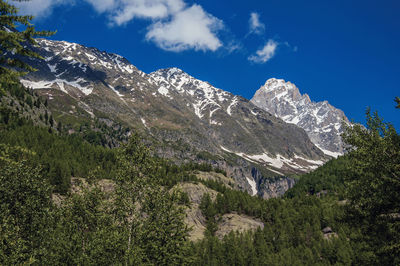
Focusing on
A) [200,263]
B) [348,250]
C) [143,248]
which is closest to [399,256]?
[143,248]

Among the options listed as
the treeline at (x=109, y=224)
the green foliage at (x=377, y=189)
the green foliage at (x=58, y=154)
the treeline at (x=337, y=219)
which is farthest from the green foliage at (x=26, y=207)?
the green foliage at (x=58, y=154)

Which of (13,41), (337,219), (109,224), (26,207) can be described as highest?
(13,41)

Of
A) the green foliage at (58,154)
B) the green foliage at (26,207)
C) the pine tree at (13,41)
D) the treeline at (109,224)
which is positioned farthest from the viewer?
the green foliage at (58,154)

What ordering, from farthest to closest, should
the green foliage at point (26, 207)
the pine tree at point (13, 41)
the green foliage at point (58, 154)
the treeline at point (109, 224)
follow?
the green foliage at point (58, 154)
the green foliage at point (26, 207)
the treeline at point (109, 224)
the pine tree at point (13, 41)

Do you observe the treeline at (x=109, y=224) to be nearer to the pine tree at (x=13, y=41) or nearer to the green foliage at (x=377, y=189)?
the pine tree at (x=13, y=41)

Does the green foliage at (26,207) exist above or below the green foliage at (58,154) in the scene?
below

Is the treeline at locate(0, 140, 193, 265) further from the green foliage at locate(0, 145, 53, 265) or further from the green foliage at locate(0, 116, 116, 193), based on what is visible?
the green foliage at locate(0, 116, 116, 193)

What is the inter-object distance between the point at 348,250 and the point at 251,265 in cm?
3417

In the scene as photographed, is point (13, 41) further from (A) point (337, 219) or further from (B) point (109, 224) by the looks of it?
(A) point (337, 219)

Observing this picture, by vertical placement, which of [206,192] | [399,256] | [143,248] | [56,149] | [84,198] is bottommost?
[143,248]

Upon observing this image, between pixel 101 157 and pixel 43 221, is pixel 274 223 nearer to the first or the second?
pixel 101 157

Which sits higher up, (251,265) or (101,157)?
(101,157)

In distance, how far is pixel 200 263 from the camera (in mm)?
93250

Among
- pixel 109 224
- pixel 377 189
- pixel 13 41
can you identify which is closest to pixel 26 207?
pixel 109 224
